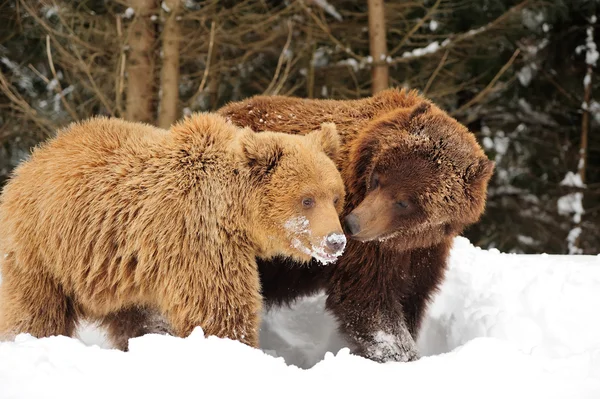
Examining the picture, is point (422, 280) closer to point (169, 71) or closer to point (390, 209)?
point (390, 209)

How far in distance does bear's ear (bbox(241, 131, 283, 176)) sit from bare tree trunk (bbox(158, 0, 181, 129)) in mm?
4418

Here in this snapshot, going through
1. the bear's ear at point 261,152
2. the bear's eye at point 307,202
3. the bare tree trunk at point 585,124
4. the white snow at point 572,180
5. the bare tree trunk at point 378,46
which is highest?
the bear's ear at point 261,152

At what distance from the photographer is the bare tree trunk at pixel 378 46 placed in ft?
36.3

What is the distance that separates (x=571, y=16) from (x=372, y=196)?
463 inches

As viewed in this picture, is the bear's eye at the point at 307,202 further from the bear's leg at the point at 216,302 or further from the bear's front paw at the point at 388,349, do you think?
the bear's front paw at the point at 388,349

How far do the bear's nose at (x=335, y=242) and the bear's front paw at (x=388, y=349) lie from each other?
1.09 m

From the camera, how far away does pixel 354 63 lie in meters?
12.2

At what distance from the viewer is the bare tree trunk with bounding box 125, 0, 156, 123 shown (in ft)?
28.6

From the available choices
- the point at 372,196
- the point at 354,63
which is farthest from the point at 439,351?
the point at 354,63

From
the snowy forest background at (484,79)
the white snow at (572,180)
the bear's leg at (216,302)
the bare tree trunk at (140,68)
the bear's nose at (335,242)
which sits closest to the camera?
the bear's nose at (335,242)

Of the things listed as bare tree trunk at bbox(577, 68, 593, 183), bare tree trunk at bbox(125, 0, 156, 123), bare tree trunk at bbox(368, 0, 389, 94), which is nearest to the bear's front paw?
bare tree trunk at bbox(125, 0, 156, 123)

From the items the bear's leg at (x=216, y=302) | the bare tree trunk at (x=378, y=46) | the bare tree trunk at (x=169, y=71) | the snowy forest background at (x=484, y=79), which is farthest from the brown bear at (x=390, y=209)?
the snowy forest background at (x=484, y=79)

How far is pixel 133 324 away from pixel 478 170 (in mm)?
2740

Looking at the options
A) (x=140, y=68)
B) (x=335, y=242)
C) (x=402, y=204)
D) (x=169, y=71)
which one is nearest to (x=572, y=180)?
(x=169, y=71)
